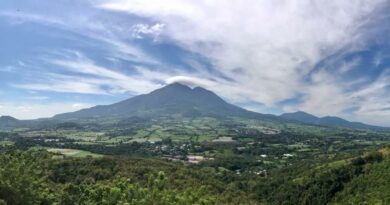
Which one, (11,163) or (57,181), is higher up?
(11,163)

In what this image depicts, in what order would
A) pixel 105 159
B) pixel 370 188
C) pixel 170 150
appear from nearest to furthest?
pixel 370 188, pixel 105 159, pixel 170 150

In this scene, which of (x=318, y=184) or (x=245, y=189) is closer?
(x=318, y=184)

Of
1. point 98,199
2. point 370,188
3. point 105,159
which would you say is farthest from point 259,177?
point 98,199

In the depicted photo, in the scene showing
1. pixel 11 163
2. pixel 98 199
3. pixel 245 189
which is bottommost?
pixel 245 189

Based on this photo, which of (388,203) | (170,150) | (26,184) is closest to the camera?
(26,184)

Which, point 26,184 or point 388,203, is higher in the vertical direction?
point 26,184

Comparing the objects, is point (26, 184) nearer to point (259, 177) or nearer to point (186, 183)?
point (186, 183)

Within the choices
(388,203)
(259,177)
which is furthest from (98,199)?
(259,177)

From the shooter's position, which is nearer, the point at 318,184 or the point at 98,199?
the point at 98,199

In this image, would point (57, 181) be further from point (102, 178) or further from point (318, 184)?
point (318, 184)
